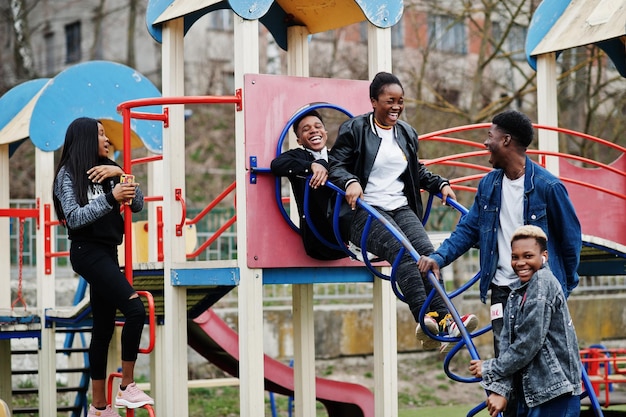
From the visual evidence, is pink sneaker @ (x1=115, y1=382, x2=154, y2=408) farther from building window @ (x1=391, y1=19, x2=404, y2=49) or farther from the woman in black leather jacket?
building window @ (x1=391, y1=19, x2=404, y2=49)

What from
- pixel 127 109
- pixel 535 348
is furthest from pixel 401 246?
pixel 127 109

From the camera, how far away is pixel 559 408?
457cm

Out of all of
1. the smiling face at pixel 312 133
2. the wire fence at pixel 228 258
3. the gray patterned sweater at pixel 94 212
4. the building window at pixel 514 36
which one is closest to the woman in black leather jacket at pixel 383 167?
the smiling face at pixel 312 133

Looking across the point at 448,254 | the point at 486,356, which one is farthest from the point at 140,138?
the point at 486,356

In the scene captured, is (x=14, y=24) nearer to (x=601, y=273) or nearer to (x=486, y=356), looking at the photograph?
(x=486, y=356)

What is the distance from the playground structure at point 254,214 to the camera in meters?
6.76

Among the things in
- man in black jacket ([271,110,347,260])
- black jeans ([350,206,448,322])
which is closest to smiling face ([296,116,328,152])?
man in black jacket ([271,110,347,260])

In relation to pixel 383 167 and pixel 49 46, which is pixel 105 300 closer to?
pixel 383 167

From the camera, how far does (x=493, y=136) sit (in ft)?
16.8

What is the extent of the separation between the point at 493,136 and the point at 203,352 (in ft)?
18.7

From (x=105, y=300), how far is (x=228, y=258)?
9.31m

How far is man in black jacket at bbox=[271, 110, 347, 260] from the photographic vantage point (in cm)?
651

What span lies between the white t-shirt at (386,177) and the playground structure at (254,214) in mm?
796

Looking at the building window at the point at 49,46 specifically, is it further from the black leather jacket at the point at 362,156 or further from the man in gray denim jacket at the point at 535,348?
the man in gray denim jacket at the point at 535,348
